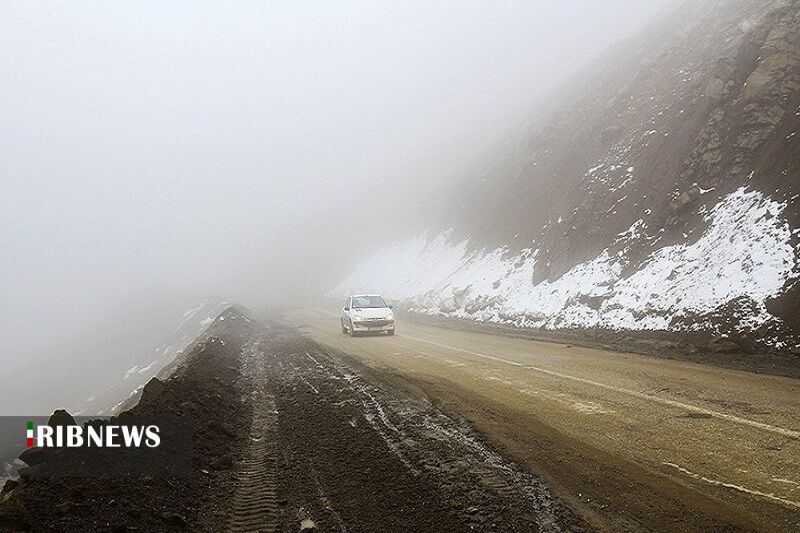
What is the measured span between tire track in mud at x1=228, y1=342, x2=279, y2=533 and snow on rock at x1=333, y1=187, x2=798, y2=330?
11.0 metres

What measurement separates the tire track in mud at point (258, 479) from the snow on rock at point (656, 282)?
36.0ft

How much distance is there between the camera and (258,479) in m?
4.73

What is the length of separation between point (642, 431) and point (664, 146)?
699 inches

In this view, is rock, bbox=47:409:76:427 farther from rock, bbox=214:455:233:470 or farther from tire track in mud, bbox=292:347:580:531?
tire track in mud, bbox=292:347:580:531

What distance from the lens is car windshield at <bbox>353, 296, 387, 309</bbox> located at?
729 inches

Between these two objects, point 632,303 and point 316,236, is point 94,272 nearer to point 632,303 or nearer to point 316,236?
point 316,236

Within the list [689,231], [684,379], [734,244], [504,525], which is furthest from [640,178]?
[504,525]

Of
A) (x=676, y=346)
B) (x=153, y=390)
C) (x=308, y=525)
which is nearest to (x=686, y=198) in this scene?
(x=676, y=346)

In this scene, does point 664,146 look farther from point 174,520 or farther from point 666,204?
point 174,520

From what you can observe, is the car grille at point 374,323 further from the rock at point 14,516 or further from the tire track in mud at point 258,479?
the rock at point 14,516

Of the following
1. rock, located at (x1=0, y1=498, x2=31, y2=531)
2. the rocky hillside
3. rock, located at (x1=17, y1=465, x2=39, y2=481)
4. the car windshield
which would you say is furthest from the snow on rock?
rock, located at (x1=17, y1=465, x2=39, y2=481)

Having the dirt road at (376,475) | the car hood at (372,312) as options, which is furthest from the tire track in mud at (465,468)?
the car hood at (372,312)

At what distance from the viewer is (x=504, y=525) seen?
11.3 feet

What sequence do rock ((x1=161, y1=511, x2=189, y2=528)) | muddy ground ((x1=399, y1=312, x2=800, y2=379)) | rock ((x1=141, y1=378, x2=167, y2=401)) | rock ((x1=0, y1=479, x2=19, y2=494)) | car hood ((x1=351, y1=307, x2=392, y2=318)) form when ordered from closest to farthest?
1. rock ((x1=161, y1=511, x2=189, y2=528))
2. rock ((x1=0, y1=479, x2=19, y2=494))
3. rock ((x1=141, y1=378, x2=167, y2=401))
4. muddy ground ((x1=399, y1=312, x2=800, y2=379))
5. car hood ((x1=351, y1=307, x2=392, y2=318))
